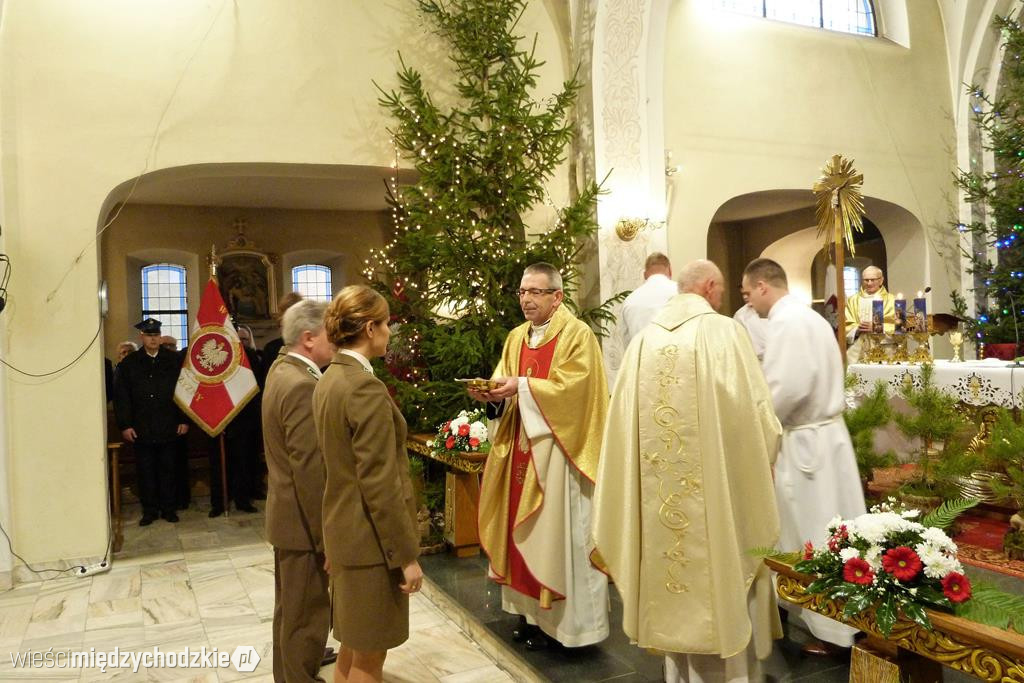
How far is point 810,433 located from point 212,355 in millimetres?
5522

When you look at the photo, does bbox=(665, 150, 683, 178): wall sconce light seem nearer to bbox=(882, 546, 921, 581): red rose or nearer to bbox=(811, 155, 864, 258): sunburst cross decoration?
bbox=(811, 155, 864, 258): sunburst cross decoration

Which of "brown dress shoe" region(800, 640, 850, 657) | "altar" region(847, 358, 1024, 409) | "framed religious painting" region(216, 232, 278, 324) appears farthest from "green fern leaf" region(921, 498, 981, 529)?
"framed religious painting" region(216, 232, 278, 324)

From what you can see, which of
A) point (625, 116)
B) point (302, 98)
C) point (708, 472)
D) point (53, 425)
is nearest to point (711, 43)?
point (625, 116)

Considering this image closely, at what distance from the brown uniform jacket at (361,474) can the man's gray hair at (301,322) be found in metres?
0.64

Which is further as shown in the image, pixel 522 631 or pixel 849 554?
pixel 522 631

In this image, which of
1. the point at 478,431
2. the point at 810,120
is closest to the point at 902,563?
the point at 478,431

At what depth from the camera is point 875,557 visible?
2436 mm

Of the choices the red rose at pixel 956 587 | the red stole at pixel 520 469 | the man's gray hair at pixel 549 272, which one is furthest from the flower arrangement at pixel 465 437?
the red rose at pixel 956 587

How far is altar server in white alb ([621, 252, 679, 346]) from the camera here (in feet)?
19.5

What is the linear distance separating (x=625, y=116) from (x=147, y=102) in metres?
4.01

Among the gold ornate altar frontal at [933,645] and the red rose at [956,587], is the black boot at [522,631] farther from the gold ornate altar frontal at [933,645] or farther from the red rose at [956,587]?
the red rose at [956,587]

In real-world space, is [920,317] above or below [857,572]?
above

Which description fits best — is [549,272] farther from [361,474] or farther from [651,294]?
[651,294]

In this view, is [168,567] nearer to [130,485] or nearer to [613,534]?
[130,485]
